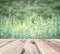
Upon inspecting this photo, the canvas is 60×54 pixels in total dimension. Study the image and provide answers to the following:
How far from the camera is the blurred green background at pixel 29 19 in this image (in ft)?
11.5

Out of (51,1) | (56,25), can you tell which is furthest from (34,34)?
(51,1)

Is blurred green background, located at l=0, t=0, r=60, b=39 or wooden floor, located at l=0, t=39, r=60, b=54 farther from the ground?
blurred green background, located at l=0, t=0, r=60, b=39

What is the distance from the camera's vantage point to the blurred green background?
350cm

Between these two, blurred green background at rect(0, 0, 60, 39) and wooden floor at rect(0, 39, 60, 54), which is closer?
wooden floor at rect(0, 39, 60, 54)

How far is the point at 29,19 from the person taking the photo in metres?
3.53

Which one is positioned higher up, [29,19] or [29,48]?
[29,19]

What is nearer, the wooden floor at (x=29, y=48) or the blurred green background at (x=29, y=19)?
the wooden floor at (x=29, y=48)

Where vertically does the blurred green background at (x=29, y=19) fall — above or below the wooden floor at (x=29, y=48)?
above

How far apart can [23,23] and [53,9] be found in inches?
24.1

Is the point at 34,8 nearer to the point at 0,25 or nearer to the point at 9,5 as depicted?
the point at 9,5

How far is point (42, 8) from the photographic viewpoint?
11.8 feet

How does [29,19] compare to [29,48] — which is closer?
[29,48]

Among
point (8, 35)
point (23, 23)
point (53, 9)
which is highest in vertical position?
point (53, 9)

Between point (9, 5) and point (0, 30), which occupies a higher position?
point (9, 5)
